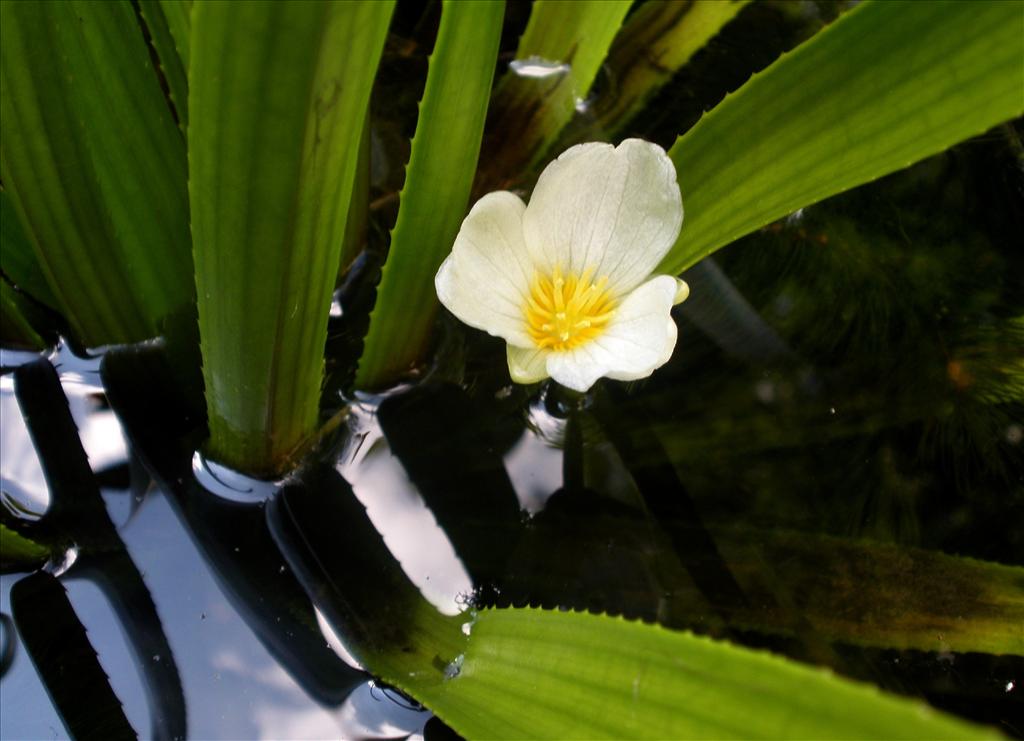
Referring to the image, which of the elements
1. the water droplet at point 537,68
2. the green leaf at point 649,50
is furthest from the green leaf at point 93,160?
the green leaf at point 649,50

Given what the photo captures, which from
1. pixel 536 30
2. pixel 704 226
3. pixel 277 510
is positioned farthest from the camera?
pixel 536 30

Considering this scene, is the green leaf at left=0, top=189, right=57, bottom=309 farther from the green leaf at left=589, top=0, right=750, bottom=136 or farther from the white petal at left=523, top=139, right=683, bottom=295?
the green leaf at left=589, top=0, right=750, bottom=136

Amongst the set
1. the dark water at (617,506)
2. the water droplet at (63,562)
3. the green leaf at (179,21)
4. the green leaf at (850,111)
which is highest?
the green leaf at (179,21)

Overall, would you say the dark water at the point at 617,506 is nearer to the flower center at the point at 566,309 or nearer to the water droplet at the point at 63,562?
the water droplet at the point at 63,562

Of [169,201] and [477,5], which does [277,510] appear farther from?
[477,5]

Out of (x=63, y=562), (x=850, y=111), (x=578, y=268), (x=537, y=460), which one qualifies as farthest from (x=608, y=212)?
(x=63, y=562)

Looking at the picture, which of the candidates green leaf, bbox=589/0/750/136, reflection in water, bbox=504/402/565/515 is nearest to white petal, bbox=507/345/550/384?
reflection in water, bbox=504/402/565/515

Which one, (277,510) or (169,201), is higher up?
(169,201)

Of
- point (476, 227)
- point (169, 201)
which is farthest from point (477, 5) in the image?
point (169, 201)
